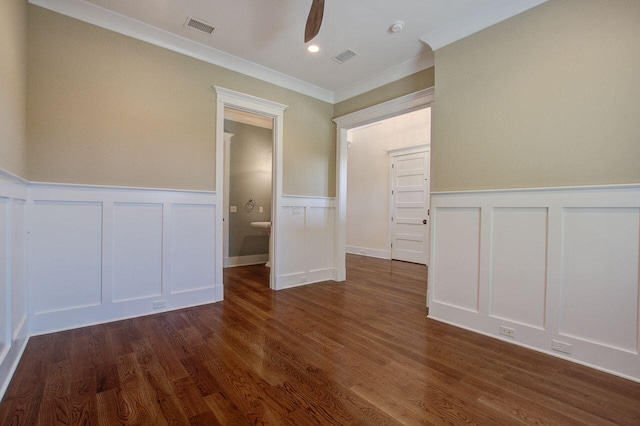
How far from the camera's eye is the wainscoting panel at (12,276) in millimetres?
1681

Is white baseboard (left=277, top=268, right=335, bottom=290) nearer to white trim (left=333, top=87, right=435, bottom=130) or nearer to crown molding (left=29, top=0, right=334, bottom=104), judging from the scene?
white trim (left=333, top=87, right=435, bottom=130)

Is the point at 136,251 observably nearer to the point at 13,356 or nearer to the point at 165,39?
the point at 13,356

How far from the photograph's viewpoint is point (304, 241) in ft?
13.9

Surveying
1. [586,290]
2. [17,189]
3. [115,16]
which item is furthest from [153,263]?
[586,290]

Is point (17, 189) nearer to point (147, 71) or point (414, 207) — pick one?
point (147, 71)

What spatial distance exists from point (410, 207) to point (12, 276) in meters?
5.84

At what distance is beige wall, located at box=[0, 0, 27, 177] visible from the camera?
175cm

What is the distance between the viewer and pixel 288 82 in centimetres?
396

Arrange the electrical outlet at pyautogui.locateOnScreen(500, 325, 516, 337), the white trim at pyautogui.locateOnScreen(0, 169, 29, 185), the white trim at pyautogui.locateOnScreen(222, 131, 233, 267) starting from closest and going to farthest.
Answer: the white trim at pyautogui.locateOnScreen(0, 169, 29, 185) < the electrical outlet at pyautogui.locateOnScreen(500, 325, 516, 337) < the white trim at pyautogui.locateOnScreen(222, 131, 233, 267)

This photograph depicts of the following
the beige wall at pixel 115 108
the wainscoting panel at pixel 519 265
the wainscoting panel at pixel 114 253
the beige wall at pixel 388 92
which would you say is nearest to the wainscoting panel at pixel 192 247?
the wainscoting panel at pixel 114 253

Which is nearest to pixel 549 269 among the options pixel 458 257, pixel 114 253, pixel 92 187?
pixel 458 257

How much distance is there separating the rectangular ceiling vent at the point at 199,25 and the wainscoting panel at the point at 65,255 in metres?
1.93

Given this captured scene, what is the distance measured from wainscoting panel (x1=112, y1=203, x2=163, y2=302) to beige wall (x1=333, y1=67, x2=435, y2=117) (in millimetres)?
2870

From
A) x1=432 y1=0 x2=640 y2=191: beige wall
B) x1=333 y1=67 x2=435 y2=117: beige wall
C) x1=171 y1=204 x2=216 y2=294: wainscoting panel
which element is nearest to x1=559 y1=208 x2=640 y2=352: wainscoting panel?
x1=432 y1=0 x2=640 y2=191: beige wall
